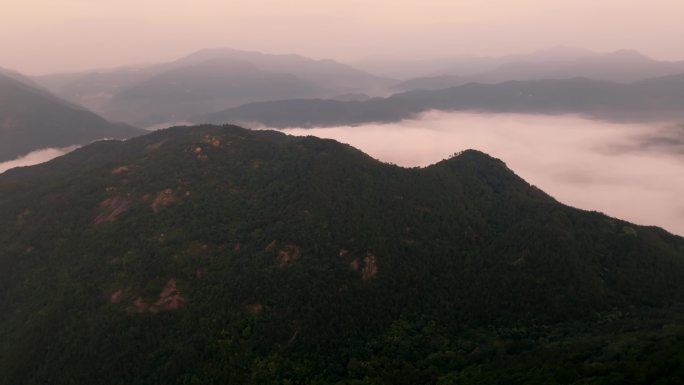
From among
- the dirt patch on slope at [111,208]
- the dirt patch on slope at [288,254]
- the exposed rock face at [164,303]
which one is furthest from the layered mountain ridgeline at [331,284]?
the dirt patch on slope at [111,208]

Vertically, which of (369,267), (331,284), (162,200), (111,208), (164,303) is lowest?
(164,303)

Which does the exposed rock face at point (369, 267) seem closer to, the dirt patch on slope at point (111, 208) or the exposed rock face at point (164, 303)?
the exposed rock face at point (164, 303)

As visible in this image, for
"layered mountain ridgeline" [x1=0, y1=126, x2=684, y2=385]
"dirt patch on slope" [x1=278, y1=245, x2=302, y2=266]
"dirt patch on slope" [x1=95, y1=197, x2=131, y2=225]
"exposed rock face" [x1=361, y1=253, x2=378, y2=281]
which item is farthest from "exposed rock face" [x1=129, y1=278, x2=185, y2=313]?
"dirt patch on slope" [x1=95, y1=197, x2=131, y2=225]

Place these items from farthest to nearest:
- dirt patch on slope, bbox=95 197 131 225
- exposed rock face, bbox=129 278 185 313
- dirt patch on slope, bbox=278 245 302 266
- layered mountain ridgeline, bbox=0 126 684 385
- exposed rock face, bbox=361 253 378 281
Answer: dirt patch on slope, bbox=95 197 131 225
dirt patch on slope, bbox=278 245 302 266
exposed rock face, bbox=361 253 378 281
exposed rock face, bbox=129 278 185 313
layered mountain ridgeline, bbox=0 126 684 385

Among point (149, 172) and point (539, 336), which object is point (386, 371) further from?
point (149, 172)

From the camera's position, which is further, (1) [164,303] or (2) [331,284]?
(2) [331,284]

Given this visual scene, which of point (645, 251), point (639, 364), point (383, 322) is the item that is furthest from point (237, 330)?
point (645, 251)

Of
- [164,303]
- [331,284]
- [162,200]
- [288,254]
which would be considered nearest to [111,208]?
[162,200]

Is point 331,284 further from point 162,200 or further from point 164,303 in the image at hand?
point 162,200

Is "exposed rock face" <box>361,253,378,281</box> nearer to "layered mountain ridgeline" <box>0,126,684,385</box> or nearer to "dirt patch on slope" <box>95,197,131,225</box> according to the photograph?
"layered mountain ridgeline" <box>0,126,684,385</box>
